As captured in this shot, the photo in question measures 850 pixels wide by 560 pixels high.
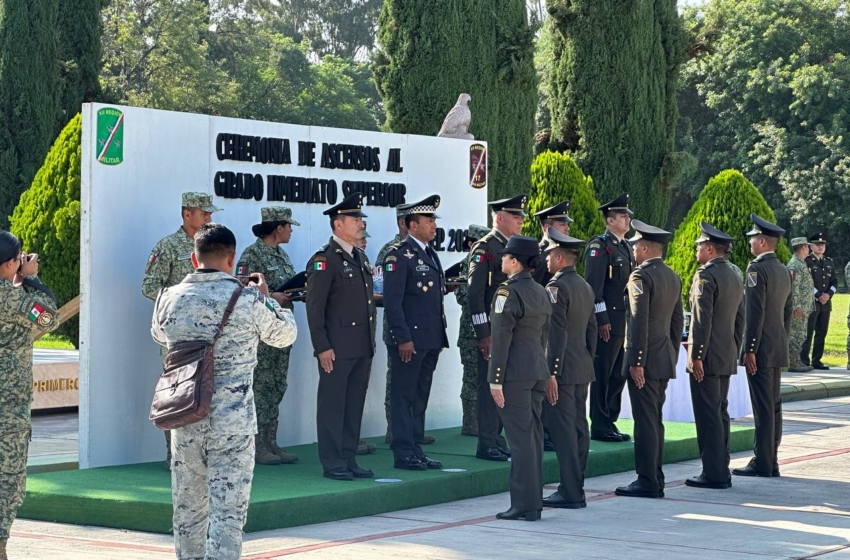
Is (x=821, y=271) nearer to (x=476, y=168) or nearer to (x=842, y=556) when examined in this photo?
(x=476, y=168)

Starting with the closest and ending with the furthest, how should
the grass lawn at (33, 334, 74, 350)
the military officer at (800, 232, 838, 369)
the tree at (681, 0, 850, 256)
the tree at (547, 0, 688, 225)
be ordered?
the military officer at (800, 232, 838, 369), the grass lawn at (33, 334, 74, 350), the tree at (547, 0, 688, 225), the tree at (681, 0, 850, 256)

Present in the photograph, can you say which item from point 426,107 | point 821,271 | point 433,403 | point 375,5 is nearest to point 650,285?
point 433,403

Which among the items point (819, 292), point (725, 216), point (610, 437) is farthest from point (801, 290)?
point (610, 437)

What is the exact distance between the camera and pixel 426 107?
61.0ft

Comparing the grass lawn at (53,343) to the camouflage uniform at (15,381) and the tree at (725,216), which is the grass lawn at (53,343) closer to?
the tree at (725,216)

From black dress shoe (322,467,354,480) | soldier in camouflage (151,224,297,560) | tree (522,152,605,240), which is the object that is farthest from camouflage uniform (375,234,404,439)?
tree (522,152,605,240)

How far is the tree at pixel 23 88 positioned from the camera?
960 inches

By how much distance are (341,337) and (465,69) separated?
999 cm

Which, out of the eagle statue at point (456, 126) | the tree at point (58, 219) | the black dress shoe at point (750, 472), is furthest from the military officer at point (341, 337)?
the tree at point (58, 219)

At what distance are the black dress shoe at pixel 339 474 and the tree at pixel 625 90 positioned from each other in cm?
1461

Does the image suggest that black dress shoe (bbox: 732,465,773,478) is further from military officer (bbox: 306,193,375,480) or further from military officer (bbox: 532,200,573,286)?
military officer (bbox: 306,193,375,480)

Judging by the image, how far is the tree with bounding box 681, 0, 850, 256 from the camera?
44156mm

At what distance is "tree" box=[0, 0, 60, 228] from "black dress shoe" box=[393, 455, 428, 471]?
1643 cm

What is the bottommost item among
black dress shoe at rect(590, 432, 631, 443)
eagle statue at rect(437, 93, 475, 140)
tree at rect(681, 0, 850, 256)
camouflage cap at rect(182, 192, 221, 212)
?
black dress shoe at rect(590, 432, 631, 443)
